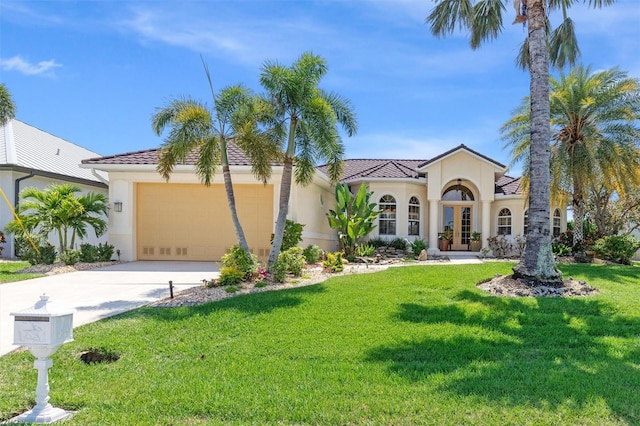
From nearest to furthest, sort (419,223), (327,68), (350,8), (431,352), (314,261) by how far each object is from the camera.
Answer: (431,352) < (327,68) < (350,8) < (314,261) < (419,223)

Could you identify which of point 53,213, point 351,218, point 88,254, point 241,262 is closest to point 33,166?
point 53,213

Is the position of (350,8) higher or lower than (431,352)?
higher

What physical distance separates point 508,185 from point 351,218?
10330 millimetres

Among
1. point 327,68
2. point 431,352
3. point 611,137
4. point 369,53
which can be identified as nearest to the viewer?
point 431,352

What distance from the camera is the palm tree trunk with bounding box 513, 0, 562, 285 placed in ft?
35.4

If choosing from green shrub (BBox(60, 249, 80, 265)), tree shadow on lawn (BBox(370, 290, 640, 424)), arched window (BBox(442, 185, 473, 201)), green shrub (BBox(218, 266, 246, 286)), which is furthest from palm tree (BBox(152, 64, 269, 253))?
arched window (BBox(442, 185, 473, 201))

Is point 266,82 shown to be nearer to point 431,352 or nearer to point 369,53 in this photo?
point 369,53

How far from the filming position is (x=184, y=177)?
18.5 m

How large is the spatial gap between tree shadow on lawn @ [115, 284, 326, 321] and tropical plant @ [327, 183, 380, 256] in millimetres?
8900

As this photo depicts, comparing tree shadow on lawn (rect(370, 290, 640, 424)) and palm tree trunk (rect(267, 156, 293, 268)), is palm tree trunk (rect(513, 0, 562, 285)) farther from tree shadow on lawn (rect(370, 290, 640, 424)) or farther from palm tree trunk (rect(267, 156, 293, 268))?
palm tree trunk (rect(267, 156, 293, 268))

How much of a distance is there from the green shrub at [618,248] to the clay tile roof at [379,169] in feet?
28.7

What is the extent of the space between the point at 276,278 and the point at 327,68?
5.91 metres

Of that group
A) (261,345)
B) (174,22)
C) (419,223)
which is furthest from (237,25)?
(419,223)

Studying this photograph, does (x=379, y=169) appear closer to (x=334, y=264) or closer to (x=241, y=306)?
(x=334, y=264)
